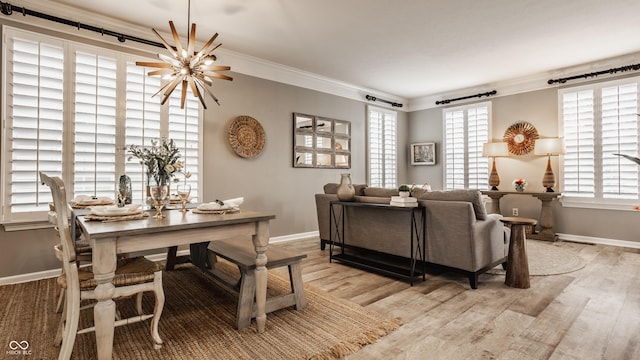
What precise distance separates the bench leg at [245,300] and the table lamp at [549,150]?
5051 mm

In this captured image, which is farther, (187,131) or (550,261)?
(187,131)

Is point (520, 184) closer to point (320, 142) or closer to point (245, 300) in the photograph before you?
point (320, 142)

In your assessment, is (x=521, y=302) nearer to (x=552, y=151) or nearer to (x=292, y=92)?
(x=552, y=151)

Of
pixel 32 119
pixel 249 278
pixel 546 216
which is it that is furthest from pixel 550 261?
pixel 32 119

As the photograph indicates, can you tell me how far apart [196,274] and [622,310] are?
3.79m

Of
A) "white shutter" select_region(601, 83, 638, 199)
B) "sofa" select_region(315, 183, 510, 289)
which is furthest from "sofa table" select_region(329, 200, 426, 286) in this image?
"white shutter" select_region(601, 83, 638, 199)

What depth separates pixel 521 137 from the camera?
5.72 meters

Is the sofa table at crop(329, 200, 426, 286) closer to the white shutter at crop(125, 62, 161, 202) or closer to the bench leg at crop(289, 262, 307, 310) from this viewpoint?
the bench leg at crop(289, 262, 307, 310)

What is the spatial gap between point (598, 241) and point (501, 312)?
12.4 feet

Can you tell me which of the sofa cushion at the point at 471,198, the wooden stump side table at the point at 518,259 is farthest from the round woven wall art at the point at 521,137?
the sofa cushion at the point at 471,198

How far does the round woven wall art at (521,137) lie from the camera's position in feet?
Result: 18.4

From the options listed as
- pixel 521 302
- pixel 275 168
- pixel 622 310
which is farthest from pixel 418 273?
pixel 275 168

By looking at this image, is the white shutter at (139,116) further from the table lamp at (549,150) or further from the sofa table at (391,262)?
the table lamp at (549,150)

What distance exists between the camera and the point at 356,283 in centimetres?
319
